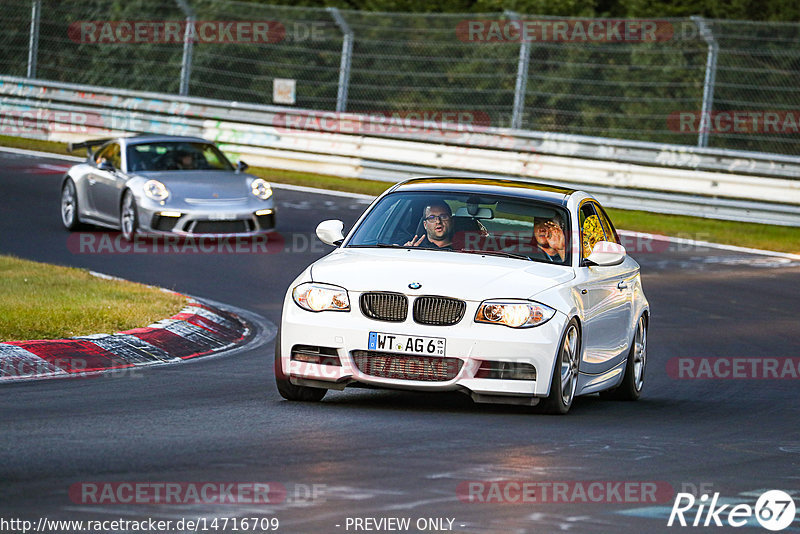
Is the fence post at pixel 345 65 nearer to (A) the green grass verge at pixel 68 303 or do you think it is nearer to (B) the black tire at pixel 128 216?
(B) the black tire at pixel 128 216

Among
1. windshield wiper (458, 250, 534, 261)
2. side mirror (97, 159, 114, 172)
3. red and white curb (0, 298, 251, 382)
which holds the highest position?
windshield wiper (458, 250, 534, 261)

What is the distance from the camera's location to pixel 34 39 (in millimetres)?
30828

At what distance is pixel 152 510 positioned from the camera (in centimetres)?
622

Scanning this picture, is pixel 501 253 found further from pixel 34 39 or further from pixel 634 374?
pixel 34 39

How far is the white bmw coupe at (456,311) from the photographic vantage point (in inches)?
352

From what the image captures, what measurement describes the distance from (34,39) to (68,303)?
19223 mm

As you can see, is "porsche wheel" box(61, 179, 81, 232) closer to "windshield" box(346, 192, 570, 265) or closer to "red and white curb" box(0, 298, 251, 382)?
"red and white curb" box(0, 298, 251, 382)

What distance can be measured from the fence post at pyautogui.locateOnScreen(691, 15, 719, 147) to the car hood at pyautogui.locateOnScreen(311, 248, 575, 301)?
13698 millimetres

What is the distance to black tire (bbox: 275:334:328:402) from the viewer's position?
30.4 ft

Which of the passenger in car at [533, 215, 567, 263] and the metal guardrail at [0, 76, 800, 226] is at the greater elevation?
the passenger in car at [533, 215, 567, 263]

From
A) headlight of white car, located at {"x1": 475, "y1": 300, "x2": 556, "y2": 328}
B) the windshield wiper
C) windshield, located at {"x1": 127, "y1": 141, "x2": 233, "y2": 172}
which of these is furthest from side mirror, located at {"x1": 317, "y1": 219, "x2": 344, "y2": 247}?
windshield, located at {"x1": 127, "y1": 141, "x2": 233, "y2": 172}

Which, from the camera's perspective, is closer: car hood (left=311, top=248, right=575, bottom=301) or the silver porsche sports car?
car hood (left=311, top=248, right=575, bottom=301)

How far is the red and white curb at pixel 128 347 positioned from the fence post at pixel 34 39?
18795 mm

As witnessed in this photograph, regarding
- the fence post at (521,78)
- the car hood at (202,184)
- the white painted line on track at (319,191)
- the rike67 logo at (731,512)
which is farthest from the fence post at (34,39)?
the rike67 logo at (731,512)
